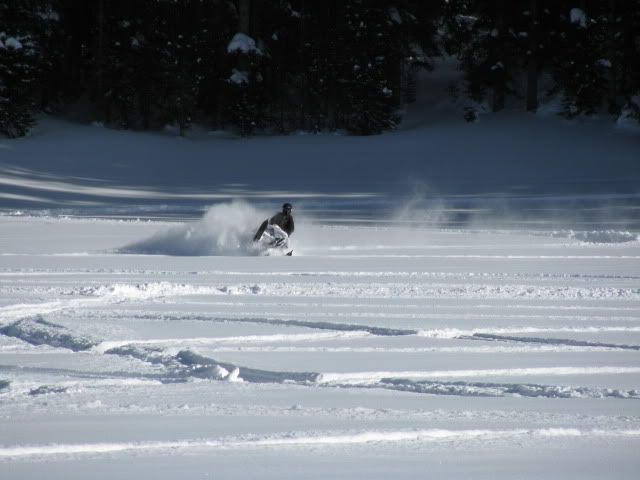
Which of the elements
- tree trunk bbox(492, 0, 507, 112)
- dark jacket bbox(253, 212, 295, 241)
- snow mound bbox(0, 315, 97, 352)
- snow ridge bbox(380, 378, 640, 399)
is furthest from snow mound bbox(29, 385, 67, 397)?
tree trunk bbox(492, 0, 507, 112)

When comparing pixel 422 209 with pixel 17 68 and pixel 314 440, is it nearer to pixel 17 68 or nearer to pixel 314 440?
pixel 17 68

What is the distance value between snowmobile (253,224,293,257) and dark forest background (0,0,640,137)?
91.1 feet

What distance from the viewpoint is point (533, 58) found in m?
44.8

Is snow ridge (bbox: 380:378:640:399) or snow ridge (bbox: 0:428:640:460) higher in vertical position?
snow ridge (bbox: 0:428:640:460)

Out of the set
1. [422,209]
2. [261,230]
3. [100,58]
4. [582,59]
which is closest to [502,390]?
[261,230]

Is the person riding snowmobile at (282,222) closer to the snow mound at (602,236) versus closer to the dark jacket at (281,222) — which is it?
Answer: the dark jacket at (281,222)

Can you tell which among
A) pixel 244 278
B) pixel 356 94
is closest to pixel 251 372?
pixel 244 278

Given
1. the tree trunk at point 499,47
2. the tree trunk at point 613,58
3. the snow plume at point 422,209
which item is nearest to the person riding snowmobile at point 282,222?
the snow plume at point 422,209

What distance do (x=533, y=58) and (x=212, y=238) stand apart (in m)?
30.8

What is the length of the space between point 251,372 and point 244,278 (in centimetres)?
651

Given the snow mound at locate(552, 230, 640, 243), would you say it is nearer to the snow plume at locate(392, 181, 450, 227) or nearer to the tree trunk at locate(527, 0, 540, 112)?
the snow plume at locate(392, 181, 450, 227)

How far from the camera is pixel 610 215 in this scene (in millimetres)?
28203

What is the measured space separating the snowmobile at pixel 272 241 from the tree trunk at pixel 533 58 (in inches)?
1205

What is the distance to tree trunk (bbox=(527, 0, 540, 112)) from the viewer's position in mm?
44812
